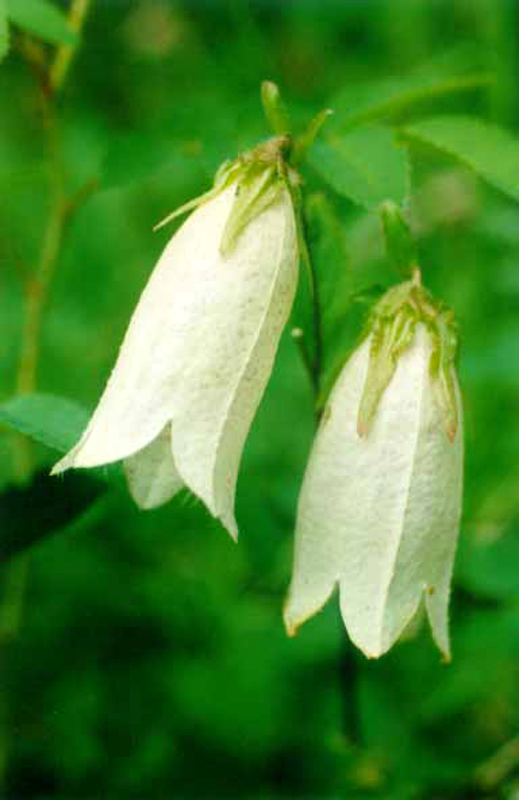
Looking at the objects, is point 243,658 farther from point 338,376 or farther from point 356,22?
point 356,22

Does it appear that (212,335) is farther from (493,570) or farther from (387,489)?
(493,570)

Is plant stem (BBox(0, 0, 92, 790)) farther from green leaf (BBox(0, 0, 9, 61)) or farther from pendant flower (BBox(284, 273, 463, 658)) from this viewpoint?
pendant flower (BBox(284, 273, 463, 658))

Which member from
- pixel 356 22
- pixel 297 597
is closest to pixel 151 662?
pixel 297 597

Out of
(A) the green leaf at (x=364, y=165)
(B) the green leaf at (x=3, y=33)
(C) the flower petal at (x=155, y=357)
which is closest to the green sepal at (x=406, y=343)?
(A) the green leaf at (x=364, y=165)

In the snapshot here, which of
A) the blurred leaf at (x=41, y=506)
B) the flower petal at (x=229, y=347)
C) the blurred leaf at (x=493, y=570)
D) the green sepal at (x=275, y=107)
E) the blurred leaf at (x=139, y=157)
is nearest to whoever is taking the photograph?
the flower petal at (x=229, y=347)

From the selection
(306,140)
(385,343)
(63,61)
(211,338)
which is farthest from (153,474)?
(63,61)

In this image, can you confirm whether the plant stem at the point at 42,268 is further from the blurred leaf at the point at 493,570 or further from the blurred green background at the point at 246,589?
the blurred leaf at the point at 493,570

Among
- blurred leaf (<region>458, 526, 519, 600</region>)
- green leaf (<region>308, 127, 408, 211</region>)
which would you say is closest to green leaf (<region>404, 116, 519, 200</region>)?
green leaf (<region>308, 127, 408, 211</region>)
